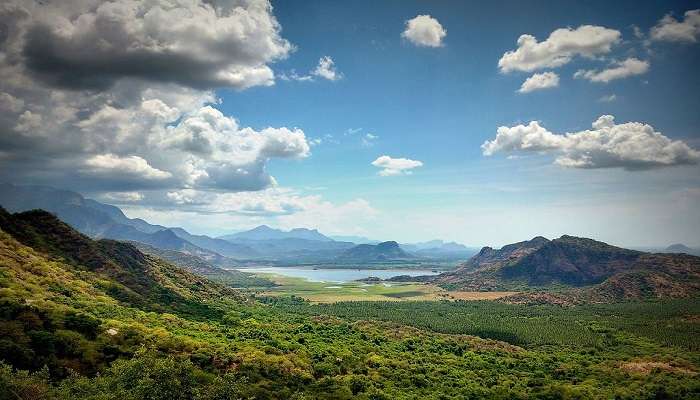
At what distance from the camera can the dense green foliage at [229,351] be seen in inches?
3098

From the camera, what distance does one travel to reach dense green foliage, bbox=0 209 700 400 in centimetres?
7869

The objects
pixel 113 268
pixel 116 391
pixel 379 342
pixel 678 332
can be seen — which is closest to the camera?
pixel 116 391

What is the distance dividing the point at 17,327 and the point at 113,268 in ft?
320

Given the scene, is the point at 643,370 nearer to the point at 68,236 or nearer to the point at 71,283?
the point at 71,283

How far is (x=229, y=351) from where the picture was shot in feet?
366

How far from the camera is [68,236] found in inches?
6959

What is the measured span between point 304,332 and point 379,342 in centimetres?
2905

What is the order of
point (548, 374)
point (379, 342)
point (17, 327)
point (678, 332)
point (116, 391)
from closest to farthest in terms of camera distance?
point (116, 391) → point (17, 327) → point (548, 374) → point (379, 342) → point (678, 332)

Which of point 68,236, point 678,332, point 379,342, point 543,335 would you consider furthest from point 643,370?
point 68,236

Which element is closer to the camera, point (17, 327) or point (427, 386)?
point (17, 327)

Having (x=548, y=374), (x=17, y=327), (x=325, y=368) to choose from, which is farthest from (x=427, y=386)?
(x=17, y=327)

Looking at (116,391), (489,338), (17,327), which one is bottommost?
(489,338)

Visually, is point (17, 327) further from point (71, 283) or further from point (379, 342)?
point (379, 342)

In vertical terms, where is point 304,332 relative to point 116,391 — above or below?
below
